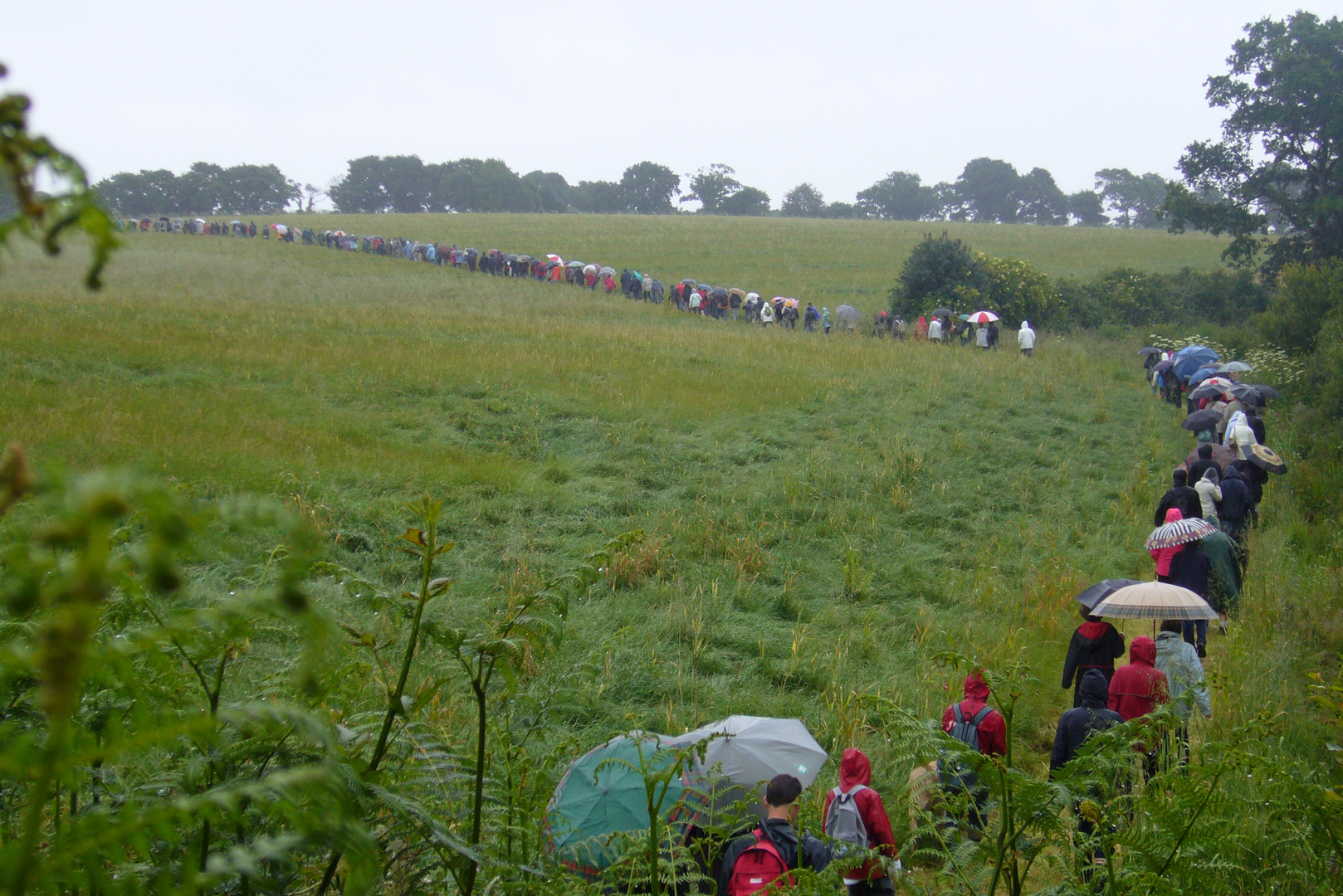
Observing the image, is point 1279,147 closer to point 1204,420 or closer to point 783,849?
point 1204,420

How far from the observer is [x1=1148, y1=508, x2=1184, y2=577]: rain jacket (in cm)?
831

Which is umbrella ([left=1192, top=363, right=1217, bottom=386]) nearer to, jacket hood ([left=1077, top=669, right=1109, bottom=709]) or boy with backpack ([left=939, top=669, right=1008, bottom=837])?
jacket hood ([left=1077, top=669, right=1109, bottom=709])

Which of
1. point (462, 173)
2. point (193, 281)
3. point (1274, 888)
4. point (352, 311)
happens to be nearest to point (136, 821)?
point (1274, 888)

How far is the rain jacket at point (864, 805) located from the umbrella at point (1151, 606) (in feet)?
8.96

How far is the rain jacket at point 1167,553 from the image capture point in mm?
8312

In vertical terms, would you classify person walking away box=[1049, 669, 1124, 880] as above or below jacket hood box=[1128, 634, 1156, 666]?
below

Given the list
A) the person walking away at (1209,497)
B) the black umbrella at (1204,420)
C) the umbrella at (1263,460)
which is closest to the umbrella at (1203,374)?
the black umbrella at (1204,420)

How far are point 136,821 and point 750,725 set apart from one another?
464 cm

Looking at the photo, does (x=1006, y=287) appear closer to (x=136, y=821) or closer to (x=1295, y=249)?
(x=1295, y=249)

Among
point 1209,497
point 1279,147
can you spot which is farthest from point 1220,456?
point 1279,147

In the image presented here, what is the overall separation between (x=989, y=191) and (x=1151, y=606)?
377 ft

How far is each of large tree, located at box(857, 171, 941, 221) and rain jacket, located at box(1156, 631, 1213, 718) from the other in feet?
371

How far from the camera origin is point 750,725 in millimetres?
5223

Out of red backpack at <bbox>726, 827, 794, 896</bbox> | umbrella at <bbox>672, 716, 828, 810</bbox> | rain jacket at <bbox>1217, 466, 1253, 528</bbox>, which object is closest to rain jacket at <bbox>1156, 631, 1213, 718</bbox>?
umbrella at <bbox>672, 716, 828, 810</bbox>
